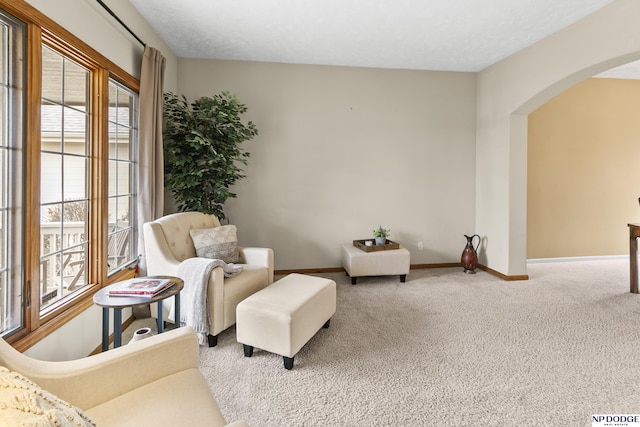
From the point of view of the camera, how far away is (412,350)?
88.6 inches

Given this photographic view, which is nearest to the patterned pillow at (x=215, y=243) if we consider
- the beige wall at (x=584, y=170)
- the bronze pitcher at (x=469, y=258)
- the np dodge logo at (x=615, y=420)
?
the np dodge logo at (x=615, y=420)

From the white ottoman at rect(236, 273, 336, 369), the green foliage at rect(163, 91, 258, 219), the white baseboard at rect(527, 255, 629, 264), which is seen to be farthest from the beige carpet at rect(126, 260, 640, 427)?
the green foliage at rect(163, 91, 258, 219)

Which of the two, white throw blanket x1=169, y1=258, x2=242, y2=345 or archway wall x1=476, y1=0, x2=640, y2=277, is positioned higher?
archway wall x1=476, y1=0, x2=640, y2=277

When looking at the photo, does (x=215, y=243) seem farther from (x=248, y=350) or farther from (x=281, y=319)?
(x=281, y=319)

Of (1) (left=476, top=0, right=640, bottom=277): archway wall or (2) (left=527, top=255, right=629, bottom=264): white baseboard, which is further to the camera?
(2) (left=527, top=255, right=629, bottom=264): white baseboard

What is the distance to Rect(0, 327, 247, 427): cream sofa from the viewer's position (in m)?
0.99

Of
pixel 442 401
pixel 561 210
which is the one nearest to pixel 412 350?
pixel 442 401

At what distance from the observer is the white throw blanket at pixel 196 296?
2234 millimetres

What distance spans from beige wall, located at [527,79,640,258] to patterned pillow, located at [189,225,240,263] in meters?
4.32

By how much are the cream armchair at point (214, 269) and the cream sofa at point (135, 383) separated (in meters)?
1.05

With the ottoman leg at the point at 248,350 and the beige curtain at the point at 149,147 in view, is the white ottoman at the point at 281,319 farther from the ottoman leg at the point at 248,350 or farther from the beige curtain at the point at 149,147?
the beige curtain at the point at 149,147

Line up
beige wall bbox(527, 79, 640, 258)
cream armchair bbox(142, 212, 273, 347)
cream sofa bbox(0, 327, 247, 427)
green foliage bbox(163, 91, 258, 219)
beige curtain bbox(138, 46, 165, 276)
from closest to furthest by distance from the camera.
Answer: cream sofa bbox(0, 327, 247, 427) < cream armchair bbox(142, 212, 273, 347) < beige curtain bbox(138, 46, 165, 276) < green foliage bbox(163, 91, 258, 219) < beige wall bbox(527, 79, 640, 258)

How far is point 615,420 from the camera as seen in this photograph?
1590 mm

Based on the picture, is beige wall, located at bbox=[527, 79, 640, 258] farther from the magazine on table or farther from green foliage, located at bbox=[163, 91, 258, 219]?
the magazine on table
